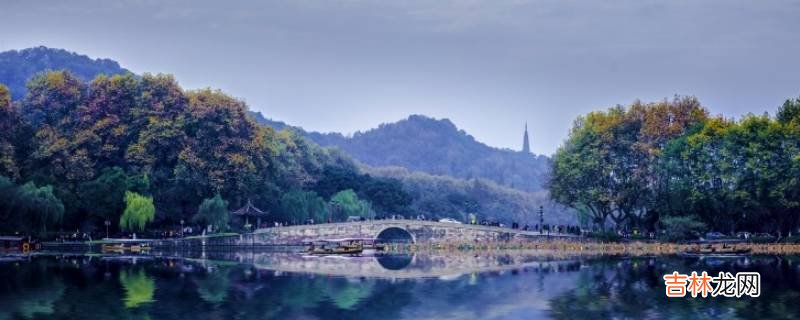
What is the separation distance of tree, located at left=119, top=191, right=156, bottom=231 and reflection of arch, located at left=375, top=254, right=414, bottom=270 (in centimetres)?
1950

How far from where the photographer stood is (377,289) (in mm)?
51656

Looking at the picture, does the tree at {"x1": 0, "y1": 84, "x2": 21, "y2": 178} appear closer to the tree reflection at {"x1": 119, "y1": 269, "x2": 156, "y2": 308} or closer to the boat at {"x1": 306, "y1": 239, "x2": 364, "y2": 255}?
the boat at {"x1": 306, "y1": 239, "x2": 364, "y2": 255}

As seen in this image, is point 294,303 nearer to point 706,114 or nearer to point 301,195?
point 706,114

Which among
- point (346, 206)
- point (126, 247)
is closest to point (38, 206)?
point (126, 247)

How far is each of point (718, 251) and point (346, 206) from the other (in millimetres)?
46528

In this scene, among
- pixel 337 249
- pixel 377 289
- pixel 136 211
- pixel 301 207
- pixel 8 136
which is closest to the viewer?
pixel 377 289

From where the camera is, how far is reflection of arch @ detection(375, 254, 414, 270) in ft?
225

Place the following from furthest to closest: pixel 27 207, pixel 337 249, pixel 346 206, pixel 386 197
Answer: pixel 386 197 < pixel 346 206 < pixel 337 249 < pixel 27 207

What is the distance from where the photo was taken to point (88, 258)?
7544cm

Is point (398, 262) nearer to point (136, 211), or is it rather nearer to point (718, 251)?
point (718, 251)

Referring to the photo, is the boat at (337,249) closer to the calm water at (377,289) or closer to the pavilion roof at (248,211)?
the pavilion roof at (248,211)

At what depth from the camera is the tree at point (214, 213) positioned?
295 ft

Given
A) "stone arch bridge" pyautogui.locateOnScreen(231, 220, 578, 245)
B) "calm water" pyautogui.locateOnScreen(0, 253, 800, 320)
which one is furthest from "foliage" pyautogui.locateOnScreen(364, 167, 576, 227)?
"calm water" pyautogui.locateOnScreen(0, 253, 800, 320)

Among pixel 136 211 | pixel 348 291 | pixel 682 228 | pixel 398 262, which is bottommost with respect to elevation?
pixel 348 291
